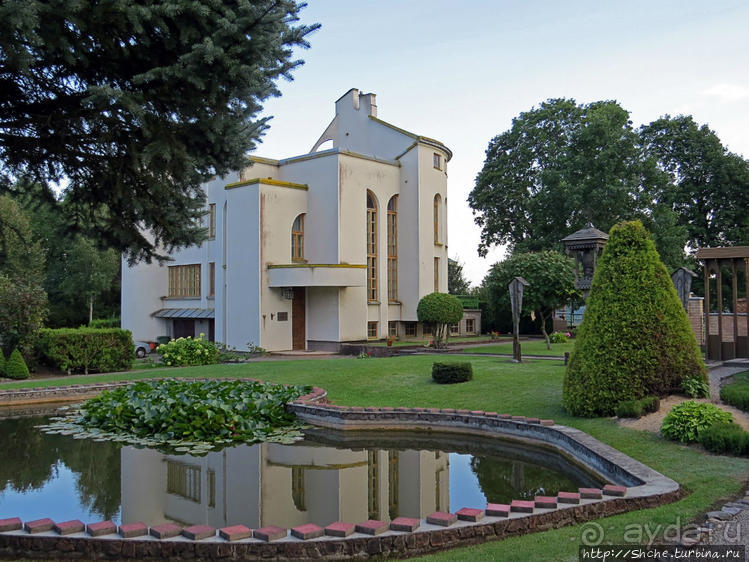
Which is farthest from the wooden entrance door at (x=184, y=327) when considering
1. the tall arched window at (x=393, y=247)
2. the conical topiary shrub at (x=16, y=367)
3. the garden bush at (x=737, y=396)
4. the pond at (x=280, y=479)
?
the garden bush at (x=737, y=396)

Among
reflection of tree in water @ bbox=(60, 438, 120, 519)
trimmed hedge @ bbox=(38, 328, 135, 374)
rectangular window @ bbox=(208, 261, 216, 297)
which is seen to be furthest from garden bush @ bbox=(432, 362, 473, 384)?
rectangular window @ bbox=(208, 261, 216, 297)

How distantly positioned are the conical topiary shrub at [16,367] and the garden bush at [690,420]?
1851cm

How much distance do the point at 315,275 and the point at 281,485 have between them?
68.0 ft

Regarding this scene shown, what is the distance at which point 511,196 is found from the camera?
42625 mm

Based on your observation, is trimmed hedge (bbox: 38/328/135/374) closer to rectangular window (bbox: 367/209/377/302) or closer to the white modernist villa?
the white modernist villa

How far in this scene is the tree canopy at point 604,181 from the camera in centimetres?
3691

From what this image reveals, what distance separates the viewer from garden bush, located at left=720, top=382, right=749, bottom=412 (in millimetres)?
9922

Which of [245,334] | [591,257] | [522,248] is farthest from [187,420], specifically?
[522,248]

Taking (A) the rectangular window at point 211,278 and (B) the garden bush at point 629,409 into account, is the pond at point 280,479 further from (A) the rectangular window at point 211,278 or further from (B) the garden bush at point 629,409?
(A) the rectangular window at point 211,278

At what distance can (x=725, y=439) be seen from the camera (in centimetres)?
814

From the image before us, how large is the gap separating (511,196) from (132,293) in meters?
24.4

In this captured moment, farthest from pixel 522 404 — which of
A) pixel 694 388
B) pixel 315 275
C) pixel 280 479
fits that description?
pixel 315 275

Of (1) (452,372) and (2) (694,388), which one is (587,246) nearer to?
(1) (452,372)

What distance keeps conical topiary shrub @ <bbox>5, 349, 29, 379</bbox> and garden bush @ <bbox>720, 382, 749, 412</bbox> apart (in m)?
19.1
